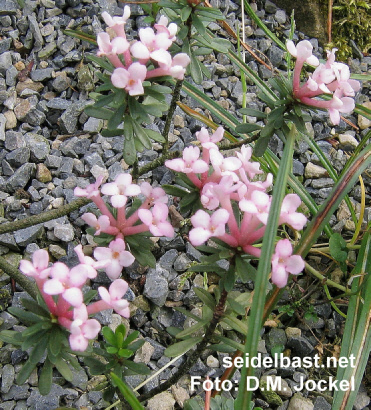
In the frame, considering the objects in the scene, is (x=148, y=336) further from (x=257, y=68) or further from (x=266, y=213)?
(x=257, y=68)

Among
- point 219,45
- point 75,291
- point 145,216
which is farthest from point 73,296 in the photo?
point 219,45

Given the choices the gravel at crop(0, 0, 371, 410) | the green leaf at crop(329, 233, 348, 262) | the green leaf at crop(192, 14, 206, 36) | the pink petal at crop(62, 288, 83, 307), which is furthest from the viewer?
the green leaf at crop(329, 233, 348, 262)

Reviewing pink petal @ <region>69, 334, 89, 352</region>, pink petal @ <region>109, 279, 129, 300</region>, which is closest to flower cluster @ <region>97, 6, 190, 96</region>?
pink petal @ <region>109, 279, 129, 300</region>

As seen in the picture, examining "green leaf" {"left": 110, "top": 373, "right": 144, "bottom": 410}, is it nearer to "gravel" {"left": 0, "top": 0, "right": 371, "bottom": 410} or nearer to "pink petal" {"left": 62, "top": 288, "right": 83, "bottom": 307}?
"pink petal" {"left": 62, "top": 288, "right": 83, "bottom": 307}

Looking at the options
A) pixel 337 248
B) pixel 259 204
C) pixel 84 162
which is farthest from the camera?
pixel 84 162

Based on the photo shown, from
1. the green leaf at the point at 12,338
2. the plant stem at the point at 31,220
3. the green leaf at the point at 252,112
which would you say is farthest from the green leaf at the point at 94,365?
the green leaf at the point at 252,112

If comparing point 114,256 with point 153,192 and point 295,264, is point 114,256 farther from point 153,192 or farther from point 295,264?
point 295,264
